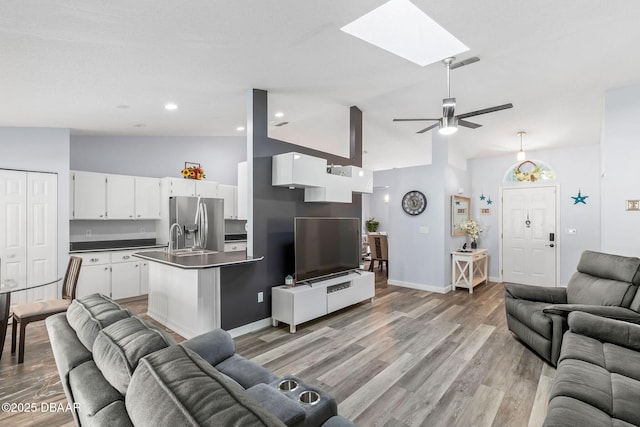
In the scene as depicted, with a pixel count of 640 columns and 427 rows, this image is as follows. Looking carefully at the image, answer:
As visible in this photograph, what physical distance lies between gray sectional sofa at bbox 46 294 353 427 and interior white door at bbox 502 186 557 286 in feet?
20.4

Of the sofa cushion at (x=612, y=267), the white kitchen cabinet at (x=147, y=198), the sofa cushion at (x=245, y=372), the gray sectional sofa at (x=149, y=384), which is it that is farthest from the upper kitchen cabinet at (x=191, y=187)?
the sofa cushion at (x=612, y=267)

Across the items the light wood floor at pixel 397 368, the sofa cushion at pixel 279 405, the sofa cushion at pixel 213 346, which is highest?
the sofa cushion at pixel 279 405

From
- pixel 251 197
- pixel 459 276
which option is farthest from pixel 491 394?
pixel 459 276

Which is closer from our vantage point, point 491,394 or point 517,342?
point 491,394

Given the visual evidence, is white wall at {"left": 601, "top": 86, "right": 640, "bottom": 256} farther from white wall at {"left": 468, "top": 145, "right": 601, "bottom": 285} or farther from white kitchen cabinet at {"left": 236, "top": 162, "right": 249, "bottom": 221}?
white kitchen cabinet at {"left": 236, "top": 162, "right": 249, "bottom": 221}

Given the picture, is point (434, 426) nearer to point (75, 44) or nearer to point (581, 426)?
point (581, 426)

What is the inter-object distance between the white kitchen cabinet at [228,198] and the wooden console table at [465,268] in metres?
4.38

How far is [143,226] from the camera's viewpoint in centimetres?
575

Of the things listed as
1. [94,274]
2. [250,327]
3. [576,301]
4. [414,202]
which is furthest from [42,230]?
[576,301]

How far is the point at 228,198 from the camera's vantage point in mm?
6457

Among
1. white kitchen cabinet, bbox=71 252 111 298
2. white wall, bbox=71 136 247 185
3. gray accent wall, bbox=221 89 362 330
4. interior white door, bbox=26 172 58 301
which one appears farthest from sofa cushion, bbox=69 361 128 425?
white wall, bbox=71 136 247 185

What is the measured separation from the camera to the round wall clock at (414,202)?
588cm

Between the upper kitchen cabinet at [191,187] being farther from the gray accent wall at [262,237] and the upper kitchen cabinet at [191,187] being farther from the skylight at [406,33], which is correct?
the skylight at [406,33]

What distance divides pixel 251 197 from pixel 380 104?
2542mm
